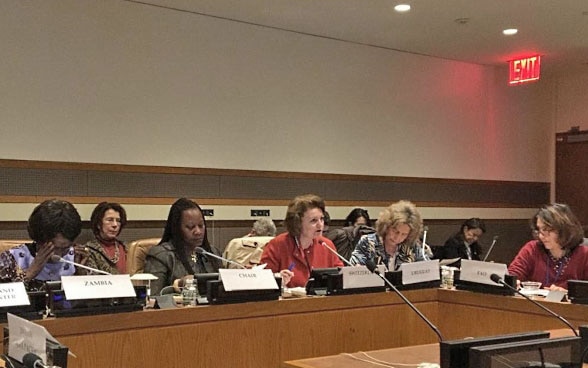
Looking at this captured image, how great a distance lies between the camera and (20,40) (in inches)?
205

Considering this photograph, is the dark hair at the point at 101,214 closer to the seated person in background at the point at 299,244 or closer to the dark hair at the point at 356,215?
the seated person in background at the point at 299,244

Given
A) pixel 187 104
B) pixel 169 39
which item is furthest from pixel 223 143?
pixel 169 39

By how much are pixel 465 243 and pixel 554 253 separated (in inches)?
120

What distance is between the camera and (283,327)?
3059 mm

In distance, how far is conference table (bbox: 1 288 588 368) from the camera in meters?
2.62

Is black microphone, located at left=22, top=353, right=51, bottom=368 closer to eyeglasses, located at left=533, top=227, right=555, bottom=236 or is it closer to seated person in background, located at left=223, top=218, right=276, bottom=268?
eyeglasses, located at left=533, top=227, right=555, bottom=236

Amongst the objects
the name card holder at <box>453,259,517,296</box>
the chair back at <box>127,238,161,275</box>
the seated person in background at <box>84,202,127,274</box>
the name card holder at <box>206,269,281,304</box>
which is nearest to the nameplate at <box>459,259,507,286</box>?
the name card holder at <box>453,259,517,296</box>

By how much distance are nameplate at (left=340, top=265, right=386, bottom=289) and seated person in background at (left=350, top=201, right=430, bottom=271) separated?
0.71 m

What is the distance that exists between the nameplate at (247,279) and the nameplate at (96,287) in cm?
39

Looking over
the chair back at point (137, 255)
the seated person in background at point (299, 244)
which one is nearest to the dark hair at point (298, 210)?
the seated person in background at point (299, 244)

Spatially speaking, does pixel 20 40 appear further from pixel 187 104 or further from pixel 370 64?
pixel 370 64

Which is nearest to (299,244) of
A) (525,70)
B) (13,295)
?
(13,295)

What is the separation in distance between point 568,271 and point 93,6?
379cm

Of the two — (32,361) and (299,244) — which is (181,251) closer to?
(299,244)
